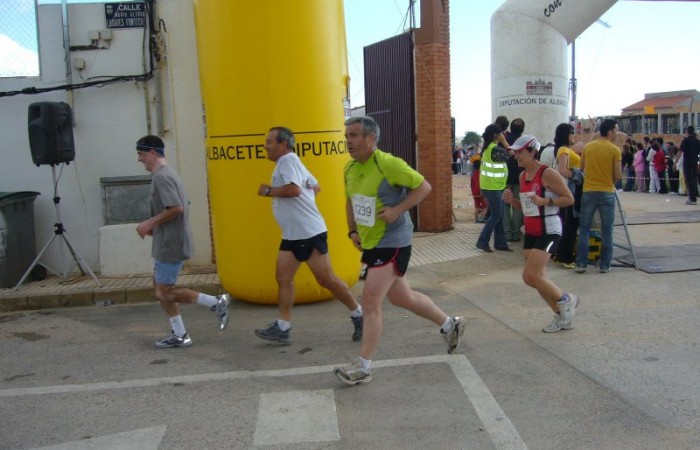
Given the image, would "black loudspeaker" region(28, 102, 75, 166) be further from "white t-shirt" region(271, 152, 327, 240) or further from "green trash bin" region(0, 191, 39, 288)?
"white t-shirt" region(271, 152, 327, 240)

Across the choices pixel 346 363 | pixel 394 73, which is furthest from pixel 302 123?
pixel 394 73

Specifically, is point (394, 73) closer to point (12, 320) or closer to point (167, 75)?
point (167, 75)

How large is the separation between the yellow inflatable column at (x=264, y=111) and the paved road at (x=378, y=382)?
2.29 feet

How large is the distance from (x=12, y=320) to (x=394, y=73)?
734cm

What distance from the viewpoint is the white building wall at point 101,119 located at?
8.59 meters

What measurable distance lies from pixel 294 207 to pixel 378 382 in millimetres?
1661

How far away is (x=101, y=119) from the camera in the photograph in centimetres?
870

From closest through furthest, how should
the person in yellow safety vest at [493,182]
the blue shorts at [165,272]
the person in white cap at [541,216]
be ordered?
the person in white cap at [541,216]
the blue shorts at [165,272]
the person in yellow safety vest at [493,182]

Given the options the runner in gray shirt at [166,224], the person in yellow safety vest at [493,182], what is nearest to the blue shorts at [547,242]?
the runner in gray shirt at [166,224]

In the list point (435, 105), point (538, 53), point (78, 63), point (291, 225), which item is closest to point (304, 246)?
point (291, 225)

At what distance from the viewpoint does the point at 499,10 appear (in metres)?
11.0

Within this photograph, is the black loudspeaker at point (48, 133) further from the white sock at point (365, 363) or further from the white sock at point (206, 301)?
the white sock at point (365, 363)

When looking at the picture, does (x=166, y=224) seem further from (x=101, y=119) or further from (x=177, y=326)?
(x=101, y=119)

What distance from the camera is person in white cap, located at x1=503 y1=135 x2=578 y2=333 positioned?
17.4ft
